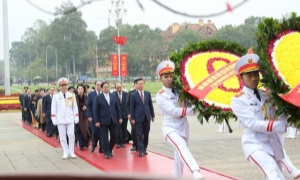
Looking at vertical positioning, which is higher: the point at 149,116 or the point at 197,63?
the point at 197,63

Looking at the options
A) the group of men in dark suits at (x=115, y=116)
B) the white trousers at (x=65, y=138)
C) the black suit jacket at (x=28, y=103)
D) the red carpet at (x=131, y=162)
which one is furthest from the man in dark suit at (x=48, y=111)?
the black suit jacket at (x=28, y=103)

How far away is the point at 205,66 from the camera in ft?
19.3

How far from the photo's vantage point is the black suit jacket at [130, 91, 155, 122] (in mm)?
10008

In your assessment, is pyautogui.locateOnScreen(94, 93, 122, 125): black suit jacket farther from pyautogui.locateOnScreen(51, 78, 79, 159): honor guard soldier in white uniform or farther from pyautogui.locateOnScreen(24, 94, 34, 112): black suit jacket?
pyautogui.locateOnScreen(24, 94, 34, 112): black suit jacket

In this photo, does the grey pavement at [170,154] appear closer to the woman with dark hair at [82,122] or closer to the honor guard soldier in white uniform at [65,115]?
the honor guard soldier in white uniform at [65,115]

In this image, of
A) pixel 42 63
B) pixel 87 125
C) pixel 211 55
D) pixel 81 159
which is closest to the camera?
pixel 211 55

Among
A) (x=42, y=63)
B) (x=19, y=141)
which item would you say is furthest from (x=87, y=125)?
(x=42, y=63)

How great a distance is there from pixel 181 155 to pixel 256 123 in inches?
71.2

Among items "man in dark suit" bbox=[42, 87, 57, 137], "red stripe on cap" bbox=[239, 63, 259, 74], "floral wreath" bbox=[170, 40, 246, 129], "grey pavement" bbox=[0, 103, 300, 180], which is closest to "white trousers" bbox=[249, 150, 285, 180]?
"red stripe on cap" bbox=[239, 63, 259, 74]

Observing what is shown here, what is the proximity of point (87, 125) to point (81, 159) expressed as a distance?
1.90m

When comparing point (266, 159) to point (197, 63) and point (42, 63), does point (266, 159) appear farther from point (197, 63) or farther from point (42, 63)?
point (42, 63)

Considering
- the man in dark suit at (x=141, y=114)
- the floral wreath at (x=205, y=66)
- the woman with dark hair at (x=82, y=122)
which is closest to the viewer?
the floral wreath at (x=205, y=66)

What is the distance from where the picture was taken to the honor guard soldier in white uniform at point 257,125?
433cm

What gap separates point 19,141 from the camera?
13.5m
